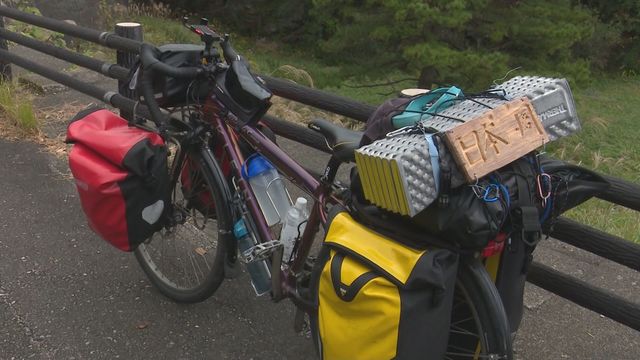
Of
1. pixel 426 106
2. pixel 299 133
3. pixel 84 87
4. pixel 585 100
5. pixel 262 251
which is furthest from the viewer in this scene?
pixel 585 100

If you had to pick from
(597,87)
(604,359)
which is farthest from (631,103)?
(604,359)

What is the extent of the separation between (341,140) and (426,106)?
389 mm

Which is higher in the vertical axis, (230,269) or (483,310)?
(483,310)

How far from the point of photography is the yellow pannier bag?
1.89 metres

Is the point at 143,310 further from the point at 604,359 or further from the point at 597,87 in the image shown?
the point at 597,87

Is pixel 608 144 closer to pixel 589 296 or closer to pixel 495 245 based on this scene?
pixel 589 296

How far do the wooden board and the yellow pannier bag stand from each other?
300mm

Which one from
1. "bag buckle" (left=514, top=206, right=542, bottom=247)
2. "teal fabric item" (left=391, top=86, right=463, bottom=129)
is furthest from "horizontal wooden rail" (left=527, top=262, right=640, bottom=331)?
"teal fabric item" (left=391, top=86, right=463, bottom=129)

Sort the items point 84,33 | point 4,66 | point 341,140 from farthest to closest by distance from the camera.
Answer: point 4,66, point 84,33, point 341,140

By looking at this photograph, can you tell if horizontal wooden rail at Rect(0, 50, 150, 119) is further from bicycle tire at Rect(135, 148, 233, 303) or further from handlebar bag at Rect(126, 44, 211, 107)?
handlebar bag at Rect(126, 44, 211, 107)

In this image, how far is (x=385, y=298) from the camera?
190 cm

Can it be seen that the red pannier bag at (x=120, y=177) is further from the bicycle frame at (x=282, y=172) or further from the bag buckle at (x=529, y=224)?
the bag buckle at (x=529, y=224)

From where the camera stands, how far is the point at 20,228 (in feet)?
13.5

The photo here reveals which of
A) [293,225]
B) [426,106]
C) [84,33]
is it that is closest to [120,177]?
[293,225]
